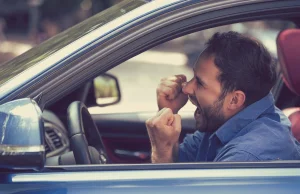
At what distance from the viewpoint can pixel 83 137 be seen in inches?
107

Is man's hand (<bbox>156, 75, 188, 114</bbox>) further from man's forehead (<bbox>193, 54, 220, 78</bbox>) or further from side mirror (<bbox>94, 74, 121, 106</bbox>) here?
side mirror (<bbox>94, 74, 121, 106</bbox>)

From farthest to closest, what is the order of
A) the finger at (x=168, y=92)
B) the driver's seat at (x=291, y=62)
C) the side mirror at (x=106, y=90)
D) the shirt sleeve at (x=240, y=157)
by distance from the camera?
the side mirror at (x=106, y=90), the driver's seat at (x=291, y=62), the finger at (x=168, y=92), the shirt sleeve at (x=240, y=157)

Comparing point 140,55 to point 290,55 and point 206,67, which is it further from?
point 206,67

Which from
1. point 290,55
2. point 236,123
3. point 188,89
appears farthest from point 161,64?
point 236,123

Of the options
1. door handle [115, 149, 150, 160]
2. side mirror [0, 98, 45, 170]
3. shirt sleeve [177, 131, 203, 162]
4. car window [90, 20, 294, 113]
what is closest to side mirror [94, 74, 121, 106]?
door handle [115, 149, 150, 160]

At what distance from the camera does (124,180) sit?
2.25 meters

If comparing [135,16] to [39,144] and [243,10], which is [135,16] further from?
[39,144]

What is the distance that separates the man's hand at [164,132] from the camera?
258cm

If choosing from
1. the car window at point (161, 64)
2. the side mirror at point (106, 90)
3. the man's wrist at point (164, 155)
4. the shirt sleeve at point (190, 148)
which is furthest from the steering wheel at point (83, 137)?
the car window at point (161, 64)

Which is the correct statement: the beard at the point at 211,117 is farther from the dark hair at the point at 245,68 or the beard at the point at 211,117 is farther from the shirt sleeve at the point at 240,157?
the shirt sleeve at the point at 240,157

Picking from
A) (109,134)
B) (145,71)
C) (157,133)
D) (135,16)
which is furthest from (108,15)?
(145,71)

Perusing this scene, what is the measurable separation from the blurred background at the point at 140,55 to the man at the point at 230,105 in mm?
145

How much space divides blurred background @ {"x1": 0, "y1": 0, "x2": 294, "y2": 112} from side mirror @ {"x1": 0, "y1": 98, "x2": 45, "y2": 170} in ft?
2.72

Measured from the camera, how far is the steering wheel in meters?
2.63
